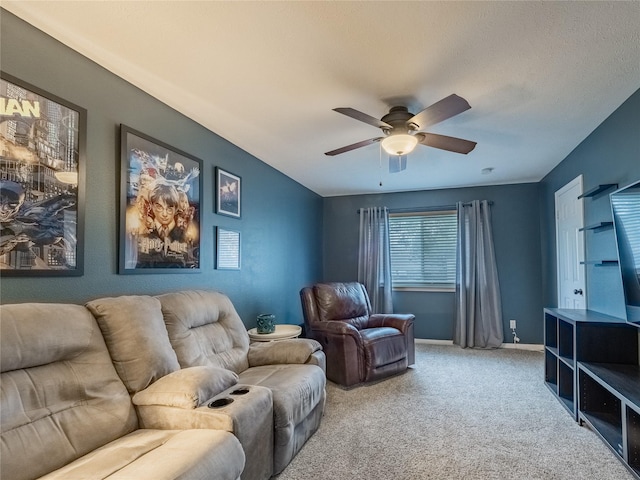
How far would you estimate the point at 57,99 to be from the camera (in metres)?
1.88

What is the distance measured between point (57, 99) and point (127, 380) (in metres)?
1.47

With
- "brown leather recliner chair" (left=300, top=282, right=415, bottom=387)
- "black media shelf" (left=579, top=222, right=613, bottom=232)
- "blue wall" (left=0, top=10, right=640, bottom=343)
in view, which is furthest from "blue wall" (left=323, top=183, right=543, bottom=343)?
"black media shelf" (left=579, top=222, right=613, bottom=232)

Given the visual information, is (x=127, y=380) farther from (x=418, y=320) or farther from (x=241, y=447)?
(x=418, y=320)

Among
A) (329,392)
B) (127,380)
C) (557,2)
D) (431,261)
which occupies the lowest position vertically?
(329,392)

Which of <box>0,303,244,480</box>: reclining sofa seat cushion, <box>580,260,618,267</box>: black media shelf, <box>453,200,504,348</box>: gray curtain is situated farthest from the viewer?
<box>453,200,504,348</box>: gray curtain

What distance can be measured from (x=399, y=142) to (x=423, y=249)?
129 inches

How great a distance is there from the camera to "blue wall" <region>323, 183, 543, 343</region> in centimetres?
509

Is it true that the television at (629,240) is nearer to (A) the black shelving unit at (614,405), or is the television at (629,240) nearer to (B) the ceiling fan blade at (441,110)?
(A) the black shelving unit at (614,405)

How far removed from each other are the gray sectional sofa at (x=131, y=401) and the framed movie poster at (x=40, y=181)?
0.32 metres

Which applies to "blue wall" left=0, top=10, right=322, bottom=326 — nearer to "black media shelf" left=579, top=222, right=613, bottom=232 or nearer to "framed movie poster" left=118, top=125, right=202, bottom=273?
"framed movie poster" left=118, top=125, right=202, bottom=273

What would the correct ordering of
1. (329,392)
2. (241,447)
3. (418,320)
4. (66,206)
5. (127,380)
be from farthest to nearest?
(418,320) → (329,392) → (66,206) → (127,380) → (241,447)


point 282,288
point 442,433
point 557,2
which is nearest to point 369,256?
point 282,288

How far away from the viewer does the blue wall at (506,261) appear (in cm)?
509

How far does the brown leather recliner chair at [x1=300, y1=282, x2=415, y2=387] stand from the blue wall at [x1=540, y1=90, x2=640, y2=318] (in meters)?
1.80
